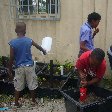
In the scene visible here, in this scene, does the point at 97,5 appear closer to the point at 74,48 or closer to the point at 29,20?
the point at 74,48

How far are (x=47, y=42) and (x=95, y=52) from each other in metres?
2.40

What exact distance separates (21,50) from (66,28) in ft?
6.46

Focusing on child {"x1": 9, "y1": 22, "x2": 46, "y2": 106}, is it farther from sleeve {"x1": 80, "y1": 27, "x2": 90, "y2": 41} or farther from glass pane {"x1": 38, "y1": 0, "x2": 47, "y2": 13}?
glass pane {"x1": 38, "y1": 0, "x2": 47, "y2": 13}

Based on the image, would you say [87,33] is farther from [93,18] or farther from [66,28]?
[66,28]

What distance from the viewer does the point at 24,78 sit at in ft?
20.4

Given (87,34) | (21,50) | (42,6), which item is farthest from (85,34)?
(42,6)

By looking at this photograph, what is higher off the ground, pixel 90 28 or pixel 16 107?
pixel 90 28

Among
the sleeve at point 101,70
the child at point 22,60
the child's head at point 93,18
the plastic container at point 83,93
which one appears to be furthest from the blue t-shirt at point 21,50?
the sleeve at point 101,70

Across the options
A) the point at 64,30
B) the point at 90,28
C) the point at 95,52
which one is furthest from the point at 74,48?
the point at 95,52

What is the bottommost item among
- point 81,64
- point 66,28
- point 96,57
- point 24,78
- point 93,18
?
point 24,78

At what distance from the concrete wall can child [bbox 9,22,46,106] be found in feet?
5.47

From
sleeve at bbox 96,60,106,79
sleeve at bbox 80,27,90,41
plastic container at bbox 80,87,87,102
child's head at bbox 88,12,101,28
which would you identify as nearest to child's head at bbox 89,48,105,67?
sleeve at bbox 96,60,106,79

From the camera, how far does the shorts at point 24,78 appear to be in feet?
19.9

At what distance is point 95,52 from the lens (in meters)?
4.64
